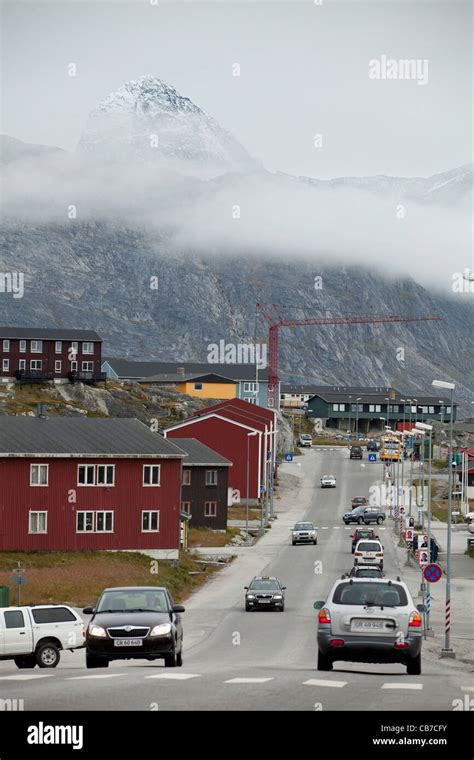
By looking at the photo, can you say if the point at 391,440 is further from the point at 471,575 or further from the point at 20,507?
the point at 20,507

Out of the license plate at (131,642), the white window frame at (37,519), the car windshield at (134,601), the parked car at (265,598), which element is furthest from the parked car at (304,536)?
the license plate at (131,642)

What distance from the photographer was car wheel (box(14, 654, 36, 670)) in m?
31.4

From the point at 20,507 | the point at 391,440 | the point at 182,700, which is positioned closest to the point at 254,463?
the point at 391,440

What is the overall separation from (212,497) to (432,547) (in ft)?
84.4

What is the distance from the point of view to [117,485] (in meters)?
69.6

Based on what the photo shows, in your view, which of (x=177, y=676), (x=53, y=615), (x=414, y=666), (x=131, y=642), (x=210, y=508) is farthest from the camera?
(x=210, y=508)

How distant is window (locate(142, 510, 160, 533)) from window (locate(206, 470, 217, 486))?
905 inches

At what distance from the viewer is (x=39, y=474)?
67.6m

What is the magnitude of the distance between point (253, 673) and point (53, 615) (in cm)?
986

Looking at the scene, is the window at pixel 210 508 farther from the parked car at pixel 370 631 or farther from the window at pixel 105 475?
the parked car at pixel 370 631

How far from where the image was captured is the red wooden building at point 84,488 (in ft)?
219

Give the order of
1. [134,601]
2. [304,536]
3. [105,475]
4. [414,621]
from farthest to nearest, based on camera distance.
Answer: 1. [304,536]
2. [105,475]
3. [134,601]
4. [414,621]

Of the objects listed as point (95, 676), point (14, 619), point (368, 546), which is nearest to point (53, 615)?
point (14, 619)

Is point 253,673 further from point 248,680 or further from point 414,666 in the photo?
point 414,666
